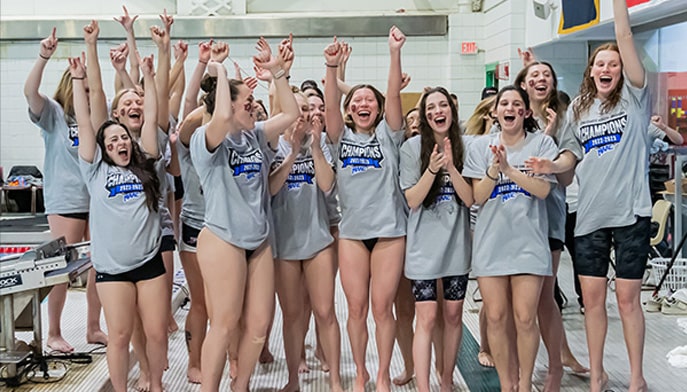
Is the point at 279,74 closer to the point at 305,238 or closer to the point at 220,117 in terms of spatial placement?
the point at 220,117

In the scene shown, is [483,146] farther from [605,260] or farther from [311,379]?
[311,379]

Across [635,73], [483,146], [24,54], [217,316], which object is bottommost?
[217,316]

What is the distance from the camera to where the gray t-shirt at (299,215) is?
379 centimetres

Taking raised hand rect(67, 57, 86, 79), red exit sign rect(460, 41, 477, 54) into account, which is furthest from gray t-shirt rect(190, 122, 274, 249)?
red exit sign rect(460, 41, 477, 54)

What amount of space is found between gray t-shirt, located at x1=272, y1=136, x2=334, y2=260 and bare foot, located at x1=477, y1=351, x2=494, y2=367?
1382 mm

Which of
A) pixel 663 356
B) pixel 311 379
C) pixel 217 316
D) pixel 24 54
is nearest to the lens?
pixel 217 316

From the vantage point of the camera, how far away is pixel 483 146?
11.9 ft

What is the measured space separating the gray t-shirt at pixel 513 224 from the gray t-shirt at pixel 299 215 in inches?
31.7

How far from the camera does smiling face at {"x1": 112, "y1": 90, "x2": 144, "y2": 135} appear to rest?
3918mm

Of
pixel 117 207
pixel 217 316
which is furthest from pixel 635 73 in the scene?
pixel 117 207

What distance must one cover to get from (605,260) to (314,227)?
1469 millimetres

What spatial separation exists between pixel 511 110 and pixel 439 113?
1.13 feet

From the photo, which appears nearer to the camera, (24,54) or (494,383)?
→ (494,383)

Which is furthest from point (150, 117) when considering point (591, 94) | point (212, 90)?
point (591, 94)
